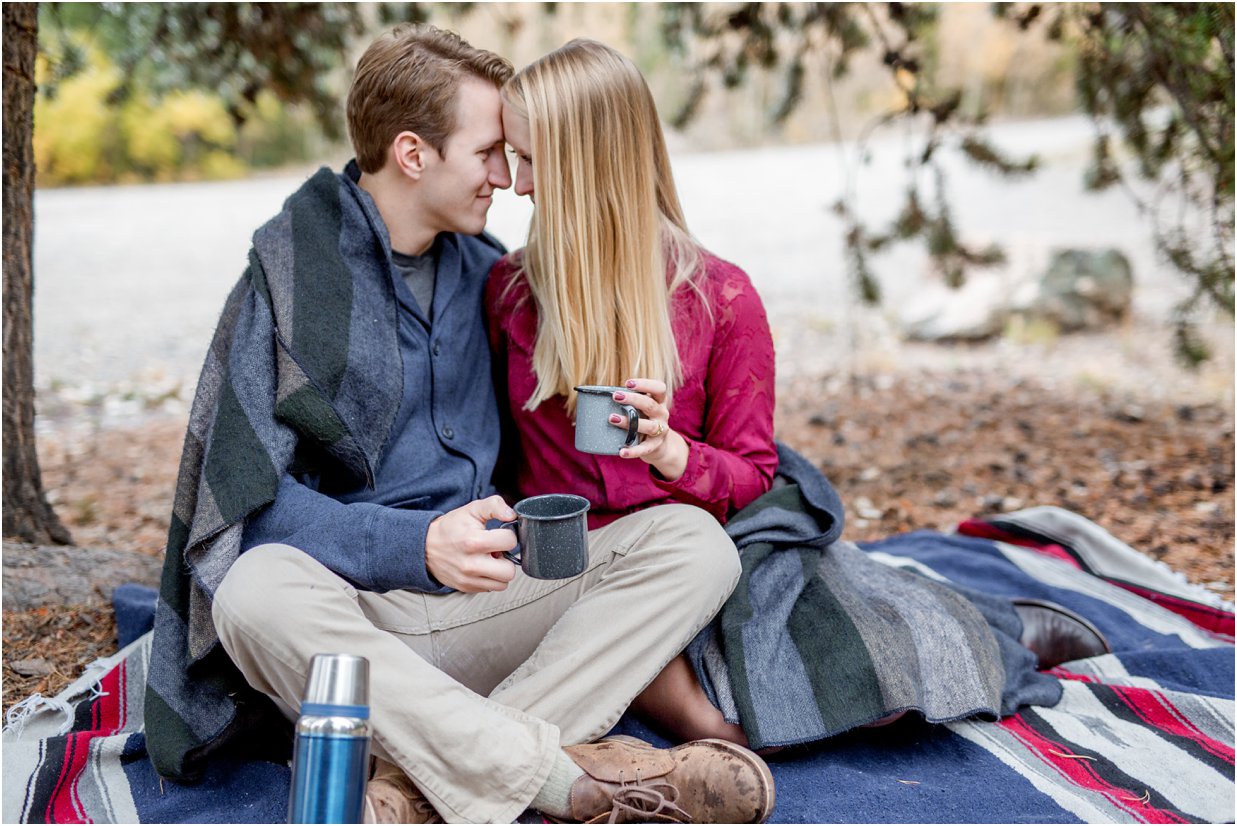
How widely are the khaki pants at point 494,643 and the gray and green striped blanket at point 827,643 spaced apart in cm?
15

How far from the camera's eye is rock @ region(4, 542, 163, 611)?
278cm

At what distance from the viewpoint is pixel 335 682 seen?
1524 mm

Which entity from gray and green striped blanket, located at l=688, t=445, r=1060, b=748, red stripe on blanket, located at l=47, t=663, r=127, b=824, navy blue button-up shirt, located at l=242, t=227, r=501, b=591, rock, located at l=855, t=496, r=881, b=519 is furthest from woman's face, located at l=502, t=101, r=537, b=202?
rock, located at l=855, t=496, r=881, b=519

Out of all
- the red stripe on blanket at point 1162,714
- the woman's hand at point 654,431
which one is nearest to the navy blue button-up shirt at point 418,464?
the woman's hand at point 654,431

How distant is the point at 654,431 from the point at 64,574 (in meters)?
1.86

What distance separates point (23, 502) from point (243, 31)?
2.06 metres

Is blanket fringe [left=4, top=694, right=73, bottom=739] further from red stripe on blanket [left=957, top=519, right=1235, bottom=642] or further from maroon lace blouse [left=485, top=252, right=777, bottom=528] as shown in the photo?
red stripe on blanket [left=957, top=519, right=1235, bottom=642]

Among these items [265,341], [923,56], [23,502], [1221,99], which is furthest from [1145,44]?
[23,502]

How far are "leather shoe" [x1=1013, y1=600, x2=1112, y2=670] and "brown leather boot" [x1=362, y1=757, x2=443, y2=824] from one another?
1774 millimetres

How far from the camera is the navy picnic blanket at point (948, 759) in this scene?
2076mm

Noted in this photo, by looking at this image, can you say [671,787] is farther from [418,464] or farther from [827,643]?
[418,464]

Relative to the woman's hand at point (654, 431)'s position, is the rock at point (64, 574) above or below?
below

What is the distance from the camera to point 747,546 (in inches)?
97.2

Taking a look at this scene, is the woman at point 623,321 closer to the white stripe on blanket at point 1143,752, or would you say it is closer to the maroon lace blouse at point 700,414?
the maroon lace blouse at point 700,414
